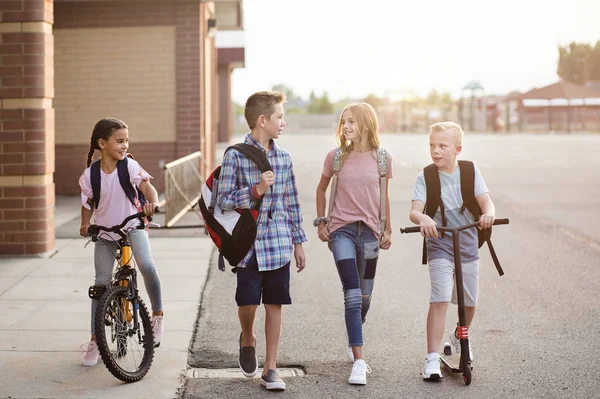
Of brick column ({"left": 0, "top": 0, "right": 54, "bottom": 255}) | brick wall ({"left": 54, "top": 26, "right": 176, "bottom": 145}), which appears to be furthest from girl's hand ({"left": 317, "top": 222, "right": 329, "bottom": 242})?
brick wall ({"left": 54, "top": 26, "right": 176, "bottom": 145})

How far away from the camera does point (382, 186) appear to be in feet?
19.7

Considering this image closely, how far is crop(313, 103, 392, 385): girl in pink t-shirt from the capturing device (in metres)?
5.92

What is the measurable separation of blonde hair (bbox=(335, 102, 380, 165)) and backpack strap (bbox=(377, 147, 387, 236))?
0.08 m

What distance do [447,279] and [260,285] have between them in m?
1.15

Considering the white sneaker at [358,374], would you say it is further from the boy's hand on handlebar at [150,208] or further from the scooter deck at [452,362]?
the boy's hand on handlebar at [150,208]

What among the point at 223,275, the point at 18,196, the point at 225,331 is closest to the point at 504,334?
the point at 225,331

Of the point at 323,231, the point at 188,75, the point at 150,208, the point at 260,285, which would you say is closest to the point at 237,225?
the point at 260,285

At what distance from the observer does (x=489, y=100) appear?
287 ft

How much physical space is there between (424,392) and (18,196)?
6365 millimetres

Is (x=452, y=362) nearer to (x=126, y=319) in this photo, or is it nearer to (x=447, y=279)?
(x=447, y=279)

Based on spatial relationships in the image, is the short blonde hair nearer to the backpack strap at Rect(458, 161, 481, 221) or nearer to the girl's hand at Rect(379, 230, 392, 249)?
the backpack strap at Rect(458, 161, 481, 221)

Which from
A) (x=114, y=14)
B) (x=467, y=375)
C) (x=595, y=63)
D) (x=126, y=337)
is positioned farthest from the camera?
(x=595, y=63)

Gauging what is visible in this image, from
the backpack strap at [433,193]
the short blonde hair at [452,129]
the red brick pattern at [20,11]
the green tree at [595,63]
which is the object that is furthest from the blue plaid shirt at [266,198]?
→ the green tree at [595,63]

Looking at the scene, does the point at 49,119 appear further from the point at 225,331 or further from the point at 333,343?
the point at 333,343
